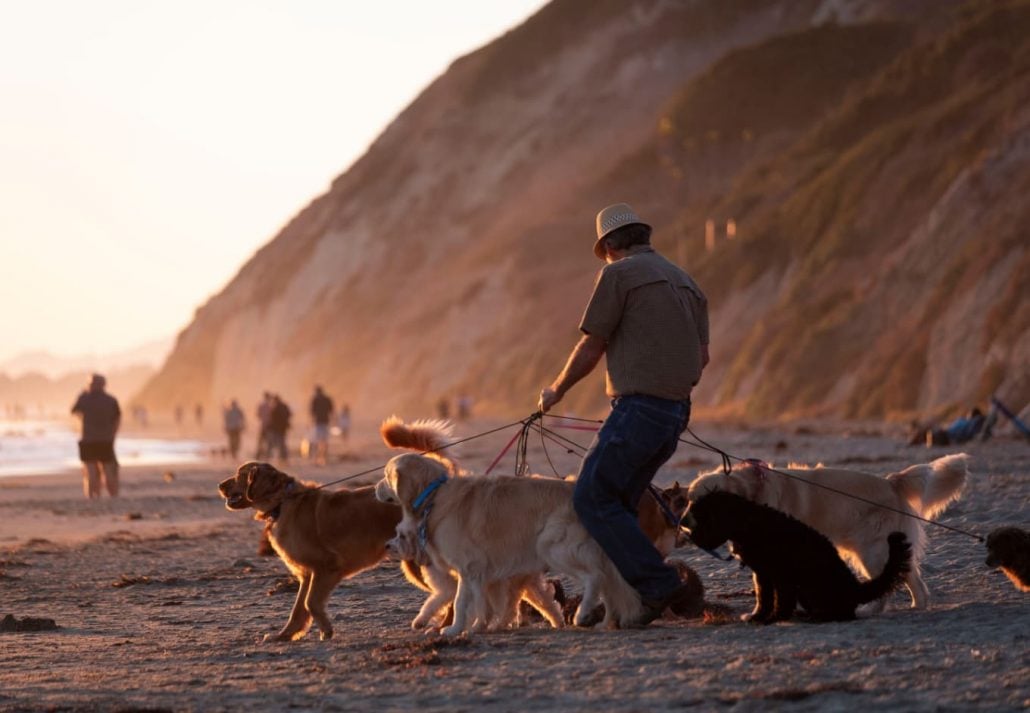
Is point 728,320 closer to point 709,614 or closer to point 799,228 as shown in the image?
point 799,228

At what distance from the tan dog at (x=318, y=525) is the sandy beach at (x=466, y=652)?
40 cm

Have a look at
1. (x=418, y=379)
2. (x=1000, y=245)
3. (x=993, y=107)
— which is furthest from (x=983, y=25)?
(x=418, y=379)

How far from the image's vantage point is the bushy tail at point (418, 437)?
8.61 meters

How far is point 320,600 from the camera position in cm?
840

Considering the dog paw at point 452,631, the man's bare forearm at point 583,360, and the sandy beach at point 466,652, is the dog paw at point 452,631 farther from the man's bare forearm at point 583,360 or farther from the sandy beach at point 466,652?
the man's bare forearm at point 583,360

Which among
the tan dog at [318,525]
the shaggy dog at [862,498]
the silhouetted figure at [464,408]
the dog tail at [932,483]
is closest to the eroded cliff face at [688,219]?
the silhouetted figure at [464,408]

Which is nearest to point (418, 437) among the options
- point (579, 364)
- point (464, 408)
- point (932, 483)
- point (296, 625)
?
point (296, 625)

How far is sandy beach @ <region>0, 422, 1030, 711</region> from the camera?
592 centimetres

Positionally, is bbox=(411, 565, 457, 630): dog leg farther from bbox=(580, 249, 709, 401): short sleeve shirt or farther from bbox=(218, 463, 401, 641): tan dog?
bbox=(580, 249, 709, 401): short sleeve shirt

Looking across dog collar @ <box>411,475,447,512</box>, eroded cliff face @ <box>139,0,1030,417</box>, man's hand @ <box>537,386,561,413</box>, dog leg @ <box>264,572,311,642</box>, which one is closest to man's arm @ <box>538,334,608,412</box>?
man's hand @ <box>537,386,561,413</box>

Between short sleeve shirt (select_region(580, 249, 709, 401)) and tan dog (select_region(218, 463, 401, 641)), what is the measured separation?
186 centimetres

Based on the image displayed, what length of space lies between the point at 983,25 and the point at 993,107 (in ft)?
31.0

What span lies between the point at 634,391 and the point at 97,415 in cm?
1450

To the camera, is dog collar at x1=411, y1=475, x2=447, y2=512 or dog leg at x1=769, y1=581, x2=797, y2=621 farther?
dog collar at x1=411, y1=475, x2=447, y2=512
